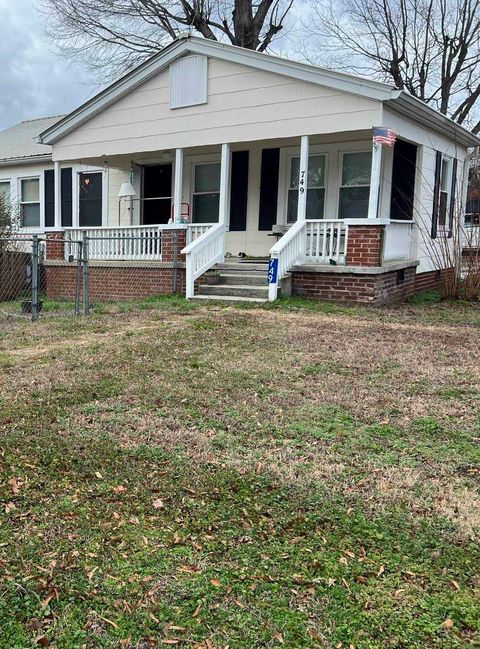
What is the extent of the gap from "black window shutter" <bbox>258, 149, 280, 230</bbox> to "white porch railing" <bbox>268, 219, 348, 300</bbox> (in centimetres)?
205

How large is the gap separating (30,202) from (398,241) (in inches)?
446

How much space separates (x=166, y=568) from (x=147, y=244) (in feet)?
32.2

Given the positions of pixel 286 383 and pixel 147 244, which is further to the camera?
pixel 147 244

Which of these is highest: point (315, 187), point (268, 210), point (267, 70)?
point (267, 70)

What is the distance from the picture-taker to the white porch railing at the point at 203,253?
9.97 metres

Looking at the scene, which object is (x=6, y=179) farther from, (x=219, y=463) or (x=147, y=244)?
(x=219, y=463)

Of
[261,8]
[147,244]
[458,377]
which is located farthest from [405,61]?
[458,377]

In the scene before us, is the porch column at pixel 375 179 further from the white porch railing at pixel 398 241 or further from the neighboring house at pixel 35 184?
the neighboring house at pixel 35 184

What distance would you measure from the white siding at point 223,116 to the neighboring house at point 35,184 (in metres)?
2.57

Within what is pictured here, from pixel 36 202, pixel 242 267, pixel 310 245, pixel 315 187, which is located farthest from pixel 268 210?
pixel 36 202

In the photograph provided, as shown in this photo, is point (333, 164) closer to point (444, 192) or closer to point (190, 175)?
point (444, 192)

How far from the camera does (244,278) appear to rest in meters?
10.2

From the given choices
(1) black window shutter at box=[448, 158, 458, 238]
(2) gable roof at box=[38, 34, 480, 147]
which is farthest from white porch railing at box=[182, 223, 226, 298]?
(1) black window shutter at box=[448, 158, 458, 238]

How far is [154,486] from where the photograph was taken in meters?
2.94
